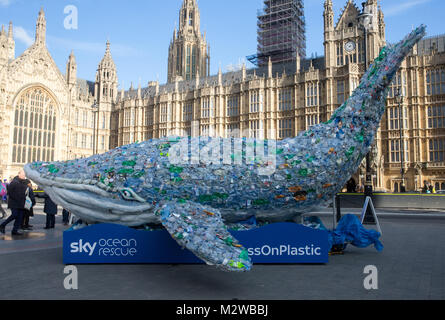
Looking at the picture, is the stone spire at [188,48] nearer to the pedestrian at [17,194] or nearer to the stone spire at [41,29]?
the stone spire at [41,29]

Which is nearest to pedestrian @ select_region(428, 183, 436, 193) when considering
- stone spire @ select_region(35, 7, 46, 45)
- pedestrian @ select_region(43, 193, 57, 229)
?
pedestrian @ select_region(43, 193, 57, 229)

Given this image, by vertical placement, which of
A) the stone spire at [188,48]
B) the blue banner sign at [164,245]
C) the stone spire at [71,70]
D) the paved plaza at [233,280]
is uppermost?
the stone spire at [188,48]

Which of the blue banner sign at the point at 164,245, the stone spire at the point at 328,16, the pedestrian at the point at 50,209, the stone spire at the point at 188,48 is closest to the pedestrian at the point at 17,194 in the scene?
the pedestrian at the point at 50,209

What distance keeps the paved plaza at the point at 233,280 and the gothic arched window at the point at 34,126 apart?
147ft

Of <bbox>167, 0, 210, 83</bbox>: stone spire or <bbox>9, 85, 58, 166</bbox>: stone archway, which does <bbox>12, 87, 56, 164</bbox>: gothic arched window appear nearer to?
<bbox>9, 85, 58, 166</bbox>: stone archway

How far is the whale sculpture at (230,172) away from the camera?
6402 millimetres

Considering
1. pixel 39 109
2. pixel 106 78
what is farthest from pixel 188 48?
pixel 39 109

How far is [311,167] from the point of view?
21.5ft

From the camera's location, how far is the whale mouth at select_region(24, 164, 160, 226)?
6.46 metres

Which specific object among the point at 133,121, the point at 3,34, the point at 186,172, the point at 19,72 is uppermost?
the point at 3,34

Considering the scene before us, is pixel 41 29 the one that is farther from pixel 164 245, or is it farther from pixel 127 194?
pixel 164 245
